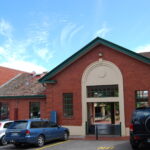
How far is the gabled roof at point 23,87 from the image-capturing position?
75.6 ft

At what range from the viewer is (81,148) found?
42.7 ft

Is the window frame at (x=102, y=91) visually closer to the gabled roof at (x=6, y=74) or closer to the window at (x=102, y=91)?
the window at (x=102, y=91)

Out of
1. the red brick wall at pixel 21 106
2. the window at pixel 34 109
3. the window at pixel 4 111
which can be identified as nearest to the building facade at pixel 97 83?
the red brick wall at pixel 21 106

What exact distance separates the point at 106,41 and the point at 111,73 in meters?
2.48

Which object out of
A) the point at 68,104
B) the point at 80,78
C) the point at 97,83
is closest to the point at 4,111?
the point at 68,104

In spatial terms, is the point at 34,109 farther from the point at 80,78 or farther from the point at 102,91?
the point at 102,91

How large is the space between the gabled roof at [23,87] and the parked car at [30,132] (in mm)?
7688

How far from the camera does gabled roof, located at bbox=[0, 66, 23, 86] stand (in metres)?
28.2

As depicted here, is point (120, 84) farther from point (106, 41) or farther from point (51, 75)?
point (51, 75)

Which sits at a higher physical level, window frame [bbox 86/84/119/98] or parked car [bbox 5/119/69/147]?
window frame [bbox 86/84/119/98]

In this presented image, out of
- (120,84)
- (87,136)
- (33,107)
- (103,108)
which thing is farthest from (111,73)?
(103,108)

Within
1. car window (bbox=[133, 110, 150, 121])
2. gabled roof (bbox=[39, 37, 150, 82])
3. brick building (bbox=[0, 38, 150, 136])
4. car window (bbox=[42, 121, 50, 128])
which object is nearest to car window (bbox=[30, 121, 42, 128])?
car window (bbox=[42, 121, 50, 128])

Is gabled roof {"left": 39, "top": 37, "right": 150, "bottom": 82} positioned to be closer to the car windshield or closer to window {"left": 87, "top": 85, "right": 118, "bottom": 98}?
window {"left": 87, "top": 85, "right": 118, "bottom": 98}

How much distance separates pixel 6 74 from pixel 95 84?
14.3 m
